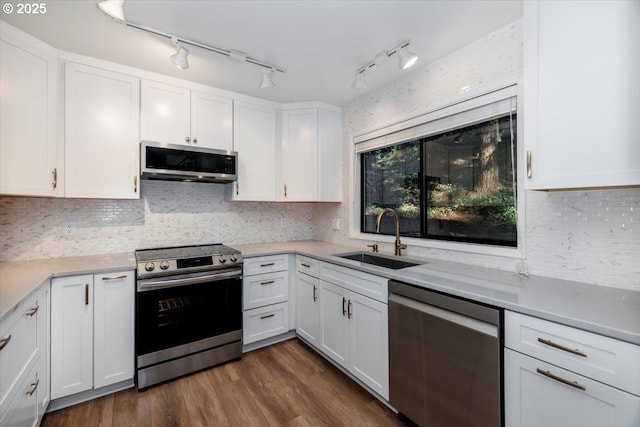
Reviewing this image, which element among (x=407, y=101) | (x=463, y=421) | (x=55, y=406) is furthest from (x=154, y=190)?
(x=463, y=421)

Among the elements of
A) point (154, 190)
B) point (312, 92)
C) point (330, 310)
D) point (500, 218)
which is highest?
point (312, 92)

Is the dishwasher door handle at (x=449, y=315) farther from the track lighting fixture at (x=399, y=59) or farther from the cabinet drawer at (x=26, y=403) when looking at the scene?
the cabinet drawer at (x=26, y=403)

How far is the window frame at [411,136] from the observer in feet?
5.71

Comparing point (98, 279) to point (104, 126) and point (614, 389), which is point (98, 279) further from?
point (614, 389)

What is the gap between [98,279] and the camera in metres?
1.94

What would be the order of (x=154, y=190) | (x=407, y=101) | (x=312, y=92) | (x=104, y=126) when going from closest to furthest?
(x=104, y=126) → (x=407, y=101) → (x=154, y=190) → (x=312, y=92)

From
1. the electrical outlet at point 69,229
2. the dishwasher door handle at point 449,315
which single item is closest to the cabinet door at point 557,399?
the dishwasher door handle at point 449,315

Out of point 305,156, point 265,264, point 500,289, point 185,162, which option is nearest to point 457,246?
point 500,289

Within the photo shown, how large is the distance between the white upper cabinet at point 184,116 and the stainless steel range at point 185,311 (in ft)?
3.43

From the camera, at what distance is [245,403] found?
6.32ft

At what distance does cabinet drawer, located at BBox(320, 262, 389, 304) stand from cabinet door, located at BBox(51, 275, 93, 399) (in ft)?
5.56

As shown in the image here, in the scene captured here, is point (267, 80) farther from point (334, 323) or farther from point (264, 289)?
point (334, 323)

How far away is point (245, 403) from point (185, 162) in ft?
6.37

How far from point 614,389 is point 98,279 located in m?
2.74
